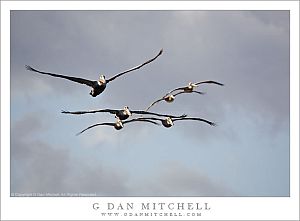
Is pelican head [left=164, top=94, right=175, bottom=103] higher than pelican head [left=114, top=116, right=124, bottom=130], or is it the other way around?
pelican head [left=164, top=94, right=175, bottom=103]

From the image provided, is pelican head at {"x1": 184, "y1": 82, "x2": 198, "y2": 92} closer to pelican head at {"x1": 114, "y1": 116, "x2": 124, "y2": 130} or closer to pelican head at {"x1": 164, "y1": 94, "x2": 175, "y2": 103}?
pelican head at {"x1": 164, "y1": 94, "x2": 175, "y2": 103}

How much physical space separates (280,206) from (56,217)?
310 centimetres

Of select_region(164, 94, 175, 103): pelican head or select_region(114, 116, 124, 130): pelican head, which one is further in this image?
select_region(114, 116, 124, 130): pelican head

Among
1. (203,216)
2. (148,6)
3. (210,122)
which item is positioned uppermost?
(148,6)

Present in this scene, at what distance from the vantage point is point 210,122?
38.2ft

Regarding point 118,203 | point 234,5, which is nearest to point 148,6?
point 234,5

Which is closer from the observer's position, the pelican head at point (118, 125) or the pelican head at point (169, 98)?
the pelican head at point (169, 98)

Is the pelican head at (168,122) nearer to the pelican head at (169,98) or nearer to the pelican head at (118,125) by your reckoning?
the pelican head at (169,98)

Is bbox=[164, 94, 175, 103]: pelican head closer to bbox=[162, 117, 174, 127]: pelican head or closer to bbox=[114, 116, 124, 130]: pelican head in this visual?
bbox=[162, 117, 174, 127]: pelican head

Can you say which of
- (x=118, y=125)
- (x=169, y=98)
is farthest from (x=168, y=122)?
(x=118, y=125)

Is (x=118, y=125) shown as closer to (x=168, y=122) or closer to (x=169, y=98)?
(x=168, y=122)

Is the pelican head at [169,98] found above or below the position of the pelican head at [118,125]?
above

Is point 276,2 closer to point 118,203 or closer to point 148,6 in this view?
point 148,6

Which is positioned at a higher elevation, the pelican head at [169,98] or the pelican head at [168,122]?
the pelican head at [169,98]
